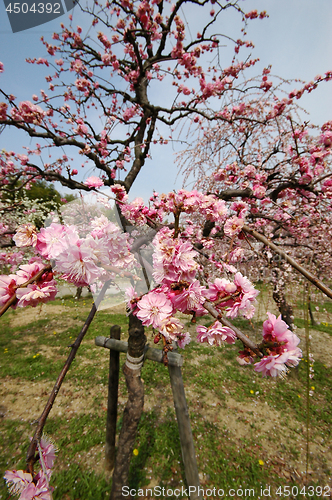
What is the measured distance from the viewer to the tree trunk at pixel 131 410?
190cm

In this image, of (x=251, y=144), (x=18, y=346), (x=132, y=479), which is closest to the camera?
(x=132, y=479)

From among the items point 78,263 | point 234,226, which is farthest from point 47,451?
point 234,226

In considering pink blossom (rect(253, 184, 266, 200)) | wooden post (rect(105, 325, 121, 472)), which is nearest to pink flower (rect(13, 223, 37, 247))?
wooden post (rect(105, 325, 121, 472))

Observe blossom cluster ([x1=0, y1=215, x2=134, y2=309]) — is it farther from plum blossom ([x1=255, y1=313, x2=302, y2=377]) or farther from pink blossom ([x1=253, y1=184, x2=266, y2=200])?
pink blossom ([x1=253, y1=184, x2=266, y2=200])

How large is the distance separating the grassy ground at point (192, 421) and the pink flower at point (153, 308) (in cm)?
162

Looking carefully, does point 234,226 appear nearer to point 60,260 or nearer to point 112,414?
point 60,260

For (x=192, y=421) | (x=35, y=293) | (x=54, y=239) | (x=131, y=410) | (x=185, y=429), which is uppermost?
(x=54, y=239)

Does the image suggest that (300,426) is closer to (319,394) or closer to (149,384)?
(319,394)

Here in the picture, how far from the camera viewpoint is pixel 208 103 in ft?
11.6

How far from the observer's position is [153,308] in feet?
2.89

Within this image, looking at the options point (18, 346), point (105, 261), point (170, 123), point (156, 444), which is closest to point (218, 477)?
point (156, 444)

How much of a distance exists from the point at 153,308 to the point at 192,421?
3.39 meters

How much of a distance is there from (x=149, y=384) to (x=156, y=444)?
1197mm

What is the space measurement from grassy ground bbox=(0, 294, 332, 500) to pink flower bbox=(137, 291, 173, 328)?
1.62m
